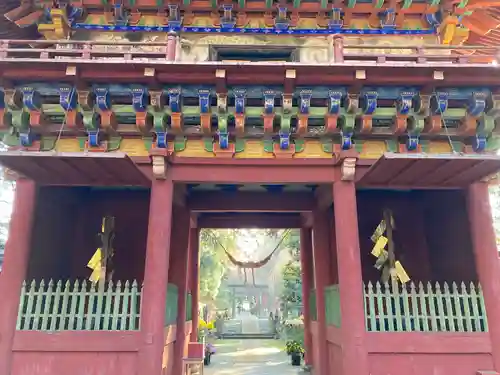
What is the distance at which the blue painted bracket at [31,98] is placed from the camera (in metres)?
6.54

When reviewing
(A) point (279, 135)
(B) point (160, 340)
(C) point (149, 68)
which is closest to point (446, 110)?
(A) point (279, 135)

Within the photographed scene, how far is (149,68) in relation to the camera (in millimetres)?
6215

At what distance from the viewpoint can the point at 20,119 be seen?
6.74 metres

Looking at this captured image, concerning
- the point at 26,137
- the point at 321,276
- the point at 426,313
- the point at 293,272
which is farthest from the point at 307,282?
the point at 293,272

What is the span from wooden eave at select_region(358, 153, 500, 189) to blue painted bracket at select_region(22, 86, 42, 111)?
18.6ft

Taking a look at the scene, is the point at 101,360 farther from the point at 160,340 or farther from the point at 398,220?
the point at 398,220

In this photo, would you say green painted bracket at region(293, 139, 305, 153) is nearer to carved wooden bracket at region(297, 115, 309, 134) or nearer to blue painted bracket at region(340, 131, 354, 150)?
carved wooden bracket at region(297, 115, 309, 134)

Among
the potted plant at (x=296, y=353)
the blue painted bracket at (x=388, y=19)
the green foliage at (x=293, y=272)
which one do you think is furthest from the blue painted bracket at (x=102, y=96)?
the green foliage at (x=293, y=272)

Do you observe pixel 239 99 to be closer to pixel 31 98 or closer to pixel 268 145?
pixel 268 145

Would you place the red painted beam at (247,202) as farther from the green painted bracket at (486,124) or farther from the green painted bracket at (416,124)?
the green painted bracket at (486,124)

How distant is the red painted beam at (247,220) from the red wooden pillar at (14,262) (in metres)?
4.97

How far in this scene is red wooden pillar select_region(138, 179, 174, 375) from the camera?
6.19m

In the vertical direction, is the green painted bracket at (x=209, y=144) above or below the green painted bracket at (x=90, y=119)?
below

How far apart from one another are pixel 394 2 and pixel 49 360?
9105 millimetres
